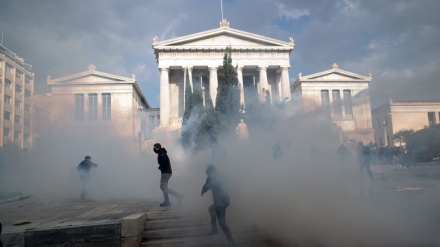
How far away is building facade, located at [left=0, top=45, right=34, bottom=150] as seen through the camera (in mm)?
13822

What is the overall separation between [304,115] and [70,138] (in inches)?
718

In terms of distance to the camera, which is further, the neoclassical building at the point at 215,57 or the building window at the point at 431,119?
Result: the neoclassical building at the point at 215,57

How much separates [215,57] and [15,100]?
2080cm

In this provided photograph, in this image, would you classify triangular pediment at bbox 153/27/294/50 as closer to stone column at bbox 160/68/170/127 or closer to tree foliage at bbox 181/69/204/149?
stone column at bbox 160/68/170/127

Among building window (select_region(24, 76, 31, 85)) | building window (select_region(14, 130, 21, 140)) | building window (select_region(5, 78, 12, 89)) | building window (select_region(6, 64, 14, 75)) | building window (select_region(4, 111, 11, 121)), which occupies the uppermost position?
building window (select_region(6, 64, 14, 75))

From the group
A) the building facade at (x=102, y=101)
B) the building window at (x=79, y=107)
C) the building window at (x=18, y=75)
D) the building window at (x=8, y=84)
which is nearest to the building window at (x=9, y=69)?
the building window at (x=18, y=75)

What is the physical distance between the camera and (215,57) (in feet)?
111

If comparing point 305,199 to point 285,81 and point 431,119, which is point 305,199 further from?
point 285,81

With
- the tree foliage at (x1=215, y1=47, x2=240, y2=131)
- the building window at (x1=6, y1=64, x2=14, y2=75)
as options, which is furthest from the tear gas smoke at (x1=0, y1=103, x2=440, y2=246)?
the building window at (x1=6, y1=64, x2=14, y2=75)

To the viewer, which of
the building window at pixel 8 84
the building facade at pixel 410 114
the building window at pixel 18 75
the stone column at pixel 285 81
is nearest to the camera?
the building facade at pixel 410 114

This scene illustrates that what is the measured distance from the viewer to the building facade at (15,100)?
13.8 meters

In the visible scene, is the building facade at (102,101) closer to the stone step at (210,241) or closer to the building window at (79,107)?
the building window at (79,107)

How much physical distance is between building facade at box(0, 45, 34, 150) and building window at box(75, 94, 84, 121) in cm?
1069

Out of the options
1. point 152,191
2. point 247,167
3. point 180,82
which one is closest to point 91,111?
point 180,82
